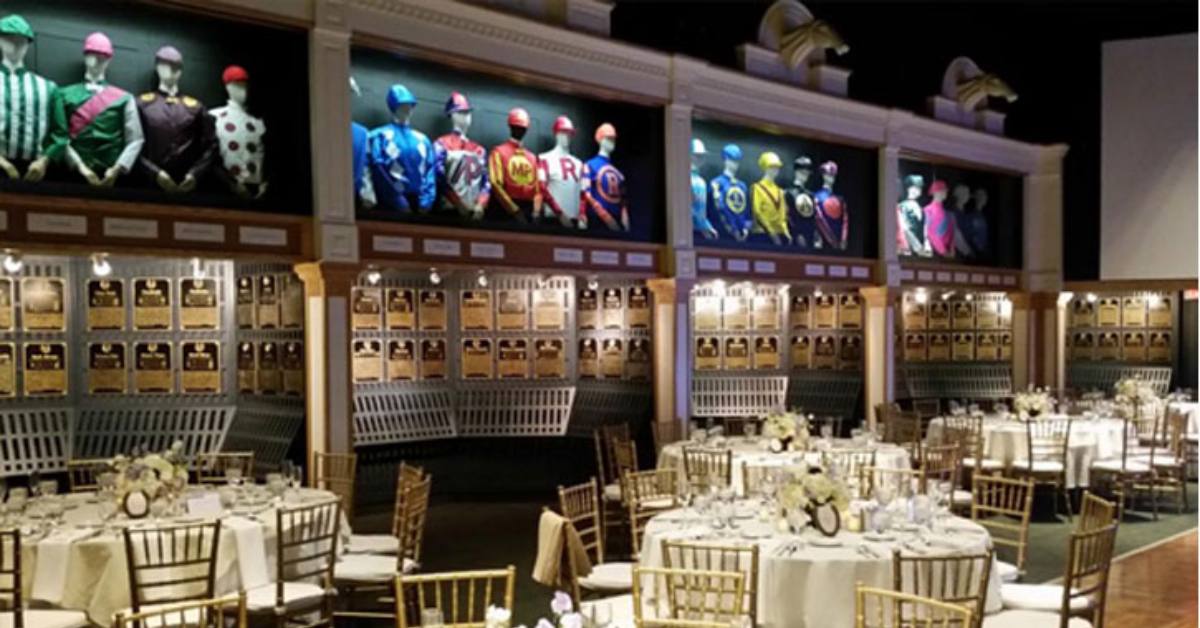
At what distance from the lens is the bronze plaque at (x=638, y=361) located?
48.1 ft

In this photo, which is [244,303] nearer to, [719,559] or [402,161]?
[402,161]

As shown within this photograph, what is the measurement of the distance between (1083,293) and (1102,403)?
586 cm

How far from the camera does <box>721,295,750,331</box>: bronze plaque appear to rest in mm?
16859

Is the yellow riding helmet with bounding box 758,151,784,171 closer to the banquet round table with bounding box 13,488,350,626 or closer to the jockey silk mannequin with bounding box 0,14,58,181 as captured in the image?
the jockey silk mannequin with bounding box 0,14,58,181

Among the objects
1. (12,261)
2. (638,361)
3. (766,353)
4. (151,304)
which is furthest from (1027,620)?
A: (766,353)

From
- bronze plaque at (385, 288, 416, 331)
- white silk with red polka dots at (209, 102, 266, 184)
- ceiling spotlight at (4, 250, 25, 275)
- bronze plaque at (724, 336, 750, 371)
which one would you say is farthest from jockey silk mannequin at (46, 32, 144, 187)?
bronze plaque at (724, 336, 750, 371)

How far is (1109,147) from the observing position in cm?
1773

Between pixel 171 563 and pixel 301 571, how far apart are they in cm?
105

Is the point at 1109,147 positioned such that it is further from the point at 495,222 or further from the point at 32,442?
the point at 32,442

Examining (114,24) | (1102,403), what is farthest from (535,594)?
(1102,403)

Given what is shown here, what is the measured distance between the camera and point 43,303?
37.3 feet

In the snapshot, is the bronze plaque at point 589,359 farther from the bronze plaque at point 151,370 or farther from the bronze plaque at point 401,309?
the bronze plaque at point 151,370

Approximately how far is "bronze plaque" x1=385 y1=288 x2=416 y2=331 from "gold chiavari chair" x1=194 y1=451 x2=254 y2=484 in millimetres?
3018

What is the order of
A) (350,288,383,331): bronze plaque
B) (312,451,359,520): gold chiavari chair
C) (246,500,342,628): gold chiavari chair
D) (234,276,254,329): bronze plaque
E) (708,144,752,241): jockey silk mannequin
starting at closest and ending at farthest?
(246,500,342,628): gold chiavari chair, (312,451,359,520): gold chiavari chair, (234,276,254,329): bronze plaque, (350,288,383,331): bronze plaque, (708,144,752,241): jockey silk mannequin
